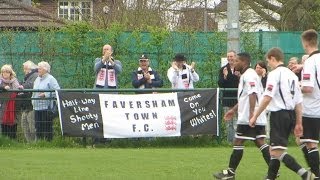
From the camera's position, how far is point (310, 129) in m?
12.8

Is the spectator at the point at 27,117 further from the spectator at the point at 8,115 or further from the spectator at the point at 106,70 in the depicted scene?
the spectator at the point at 106,70

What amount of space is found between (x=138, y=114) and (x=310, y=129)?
8.00 metres

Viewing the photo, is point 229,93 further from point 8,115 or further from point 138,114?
point 8,115

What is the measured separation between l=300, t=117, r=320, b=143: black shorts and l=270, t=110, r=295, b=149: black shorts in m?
0.28

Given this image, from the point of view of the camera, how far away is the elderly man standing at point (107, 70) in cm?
2039

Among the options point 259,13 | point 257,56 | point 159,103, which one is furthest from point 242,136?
point 259,13

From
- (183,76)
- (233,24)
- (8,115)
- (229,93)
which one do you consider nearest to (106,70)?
(183,76)

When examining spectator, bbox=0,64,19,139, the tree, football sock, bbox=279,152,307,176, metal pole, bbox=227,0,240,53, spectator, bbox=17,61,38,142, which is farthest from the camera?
the tree

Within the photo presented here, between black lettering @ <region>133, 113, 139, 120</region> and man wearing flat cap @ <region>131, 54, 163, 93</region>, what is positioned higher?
man wearing flat cap @ <region>131, 54, 163, 93</region>

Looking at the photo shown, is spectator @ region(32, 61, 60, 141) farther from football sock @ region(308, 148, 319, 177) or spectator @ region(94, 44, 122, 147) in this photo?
football sock @ region(308, 148, 319, 177)

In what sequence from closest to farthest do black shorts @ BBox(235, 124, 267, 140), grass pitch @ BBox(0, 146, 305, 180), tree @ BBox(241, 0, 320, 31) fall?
black shorts @ BBox(235, 124, 267, 140), grass pitch @ BBox(0, 146, 305, 180), tree @ BBox(241, 0, 320, 31)

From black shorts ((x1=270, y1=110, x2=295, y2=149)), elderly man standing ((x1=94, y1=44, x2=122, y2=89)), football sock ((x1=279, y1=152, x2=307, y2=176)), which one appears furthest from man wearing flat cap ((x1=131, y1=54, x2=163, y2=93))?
football sock ((x1=279, y1=152, x2=307, y2=176))

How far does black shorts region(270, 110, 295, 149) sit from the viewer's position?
12539 mm

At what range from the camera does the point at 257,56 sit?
25438 mm
